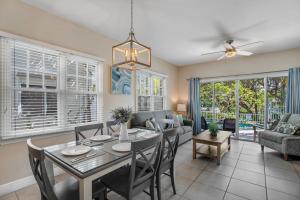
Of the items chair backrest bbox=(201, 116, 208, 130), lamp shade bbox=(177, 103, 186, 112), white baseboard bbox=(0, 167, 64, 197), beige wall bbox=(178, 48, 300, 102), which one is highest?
beige wall bbox=(178, 48, 300, 102)

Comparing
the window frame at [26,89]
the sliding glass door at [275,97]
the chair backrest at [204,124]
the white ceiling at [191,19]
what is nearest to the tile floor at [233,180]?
the window frame at [26,89]

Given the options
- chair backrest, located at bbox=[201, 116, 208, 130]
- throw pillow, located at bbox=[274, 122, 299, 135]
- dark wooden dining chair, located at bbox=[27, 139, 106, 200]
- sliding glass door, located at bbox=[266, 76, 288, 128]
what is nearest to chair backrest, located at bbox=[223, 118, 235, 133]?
chair backrest, located at bbox=[201, 116, 208, 130]

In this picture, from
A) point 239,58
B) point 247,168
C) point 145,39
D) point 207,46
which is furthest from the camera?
point 239,58

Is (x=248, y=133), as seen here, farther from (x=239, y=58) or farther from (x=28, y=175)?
(x=28, y=175)

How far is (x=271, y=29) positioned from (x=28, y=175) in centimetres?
504

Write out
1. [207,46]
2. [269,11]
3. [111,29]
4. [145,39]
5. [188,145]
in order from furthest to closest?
[188,145] < [207,46] < [145,39] < [111,29] < [269,11]

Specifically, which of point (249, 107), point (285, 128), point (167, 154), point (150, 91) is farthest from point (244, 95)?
point (167, 154)

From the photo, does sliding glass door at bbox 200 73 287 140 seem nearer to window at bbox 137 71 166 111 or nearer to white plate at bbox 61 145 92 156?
window at bbox 137 71 166 111

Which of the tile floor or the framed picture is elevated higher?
the framed picture

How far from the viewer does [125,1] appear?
2238mm

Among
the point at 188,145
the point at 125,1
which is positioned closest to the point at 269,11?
the point at 125,1

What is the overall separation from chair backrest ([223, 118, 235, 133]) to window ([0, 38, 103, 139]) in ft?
14.1

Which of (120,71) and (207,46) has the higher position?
(207,46)

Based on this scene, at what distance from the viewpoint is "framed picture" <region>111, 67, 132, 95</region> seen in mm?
3570
